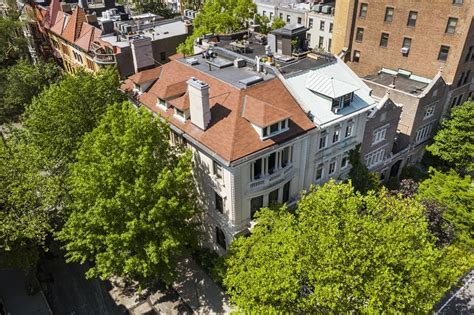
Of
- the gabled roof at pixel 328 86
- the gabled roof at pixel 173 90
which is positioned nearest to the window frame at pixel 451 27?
the gabled roof at pixel 328 86

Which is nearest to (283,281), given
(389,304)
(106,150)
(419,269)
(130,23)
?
(389,304)

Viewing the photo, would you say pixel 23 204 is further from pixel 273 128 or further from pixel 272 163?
pixel 273 128

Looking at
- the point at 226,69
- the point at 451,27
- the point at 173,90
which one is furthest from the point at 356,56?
the point at 173,90

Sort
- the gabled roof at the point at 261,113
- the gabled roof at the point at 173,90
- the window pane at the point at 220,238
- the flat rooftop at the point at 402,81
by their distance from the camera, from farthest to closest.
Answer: the flat rooftop at the point at 402,81, the window pane at the point at 220,238, the gabled roof at the point at 173,90, the gabled roof at the point at 261,113

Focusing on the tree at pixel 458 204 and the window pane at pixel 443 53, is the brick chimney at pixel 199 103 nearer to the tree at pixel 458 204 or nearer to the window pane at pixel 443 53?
the tree at pixel 458 204

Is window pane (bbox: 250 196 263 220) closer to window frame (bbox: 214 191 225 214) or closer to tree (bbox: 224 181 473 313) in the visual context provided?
window frame (bbox: 214 191 225 214)

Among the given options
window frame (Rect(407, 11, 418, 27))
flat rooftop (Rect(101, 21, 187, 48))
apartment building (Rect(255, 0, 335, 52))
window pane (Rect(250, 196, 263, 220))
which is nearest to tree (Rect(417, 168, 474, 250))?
window pane (Rect(250, 196, 263, 220))

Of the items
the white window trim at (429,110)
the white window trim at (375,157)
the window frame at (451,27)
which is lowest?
the white window trim at (375,157)
